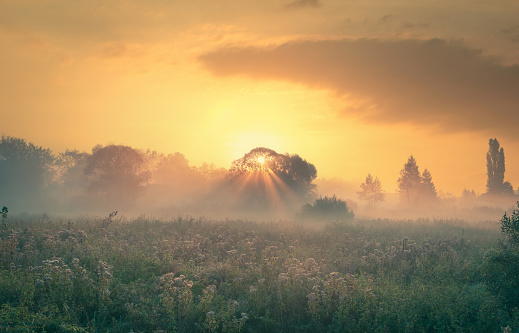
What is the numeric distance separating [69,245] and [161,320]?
7.05 meters

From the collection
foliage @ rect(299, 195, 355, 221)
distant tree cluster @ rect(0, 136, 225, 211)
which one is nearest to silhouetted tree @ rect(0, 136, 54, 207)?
distant tree cluster @ rect(0, 136, 225, 211)

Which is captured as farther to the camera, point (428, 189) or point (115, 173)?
point (428, 189)

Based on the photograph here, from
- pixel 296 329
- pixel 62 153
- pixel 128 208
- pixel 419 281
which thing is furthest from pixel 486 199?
pixel 62 153

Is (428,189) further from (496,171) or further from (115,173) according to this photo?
(115,173)

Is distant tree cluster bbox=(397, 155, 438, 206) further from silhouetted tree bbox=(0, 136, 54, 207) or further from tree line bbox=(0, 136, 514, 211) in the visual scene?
silhouetted tree bbox=(0, 136, 54, 207)

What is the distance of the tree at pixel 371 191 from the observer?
86.0 metres

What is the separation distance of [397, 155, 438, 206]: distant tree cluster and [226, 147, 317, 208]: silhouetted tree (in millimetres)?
35357

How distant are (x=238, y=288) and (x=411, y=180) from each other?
72.6 meters

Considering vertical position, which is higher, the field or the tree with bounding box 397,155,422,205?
the tree with bounding box 397,155,422,205

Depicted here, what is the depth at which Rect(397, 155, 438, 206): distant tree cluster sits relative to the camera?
251 feet

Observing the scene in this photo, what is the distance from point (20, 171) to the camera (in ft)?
229

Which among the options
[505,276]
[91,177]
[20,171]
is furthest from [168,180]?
[505,276]

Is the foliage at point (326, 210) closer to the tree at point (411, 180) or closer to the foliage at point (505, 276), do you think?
the foliage at point (505, 276)

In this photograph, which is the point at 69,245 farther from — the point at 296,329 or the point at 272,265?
the point at 296,329
